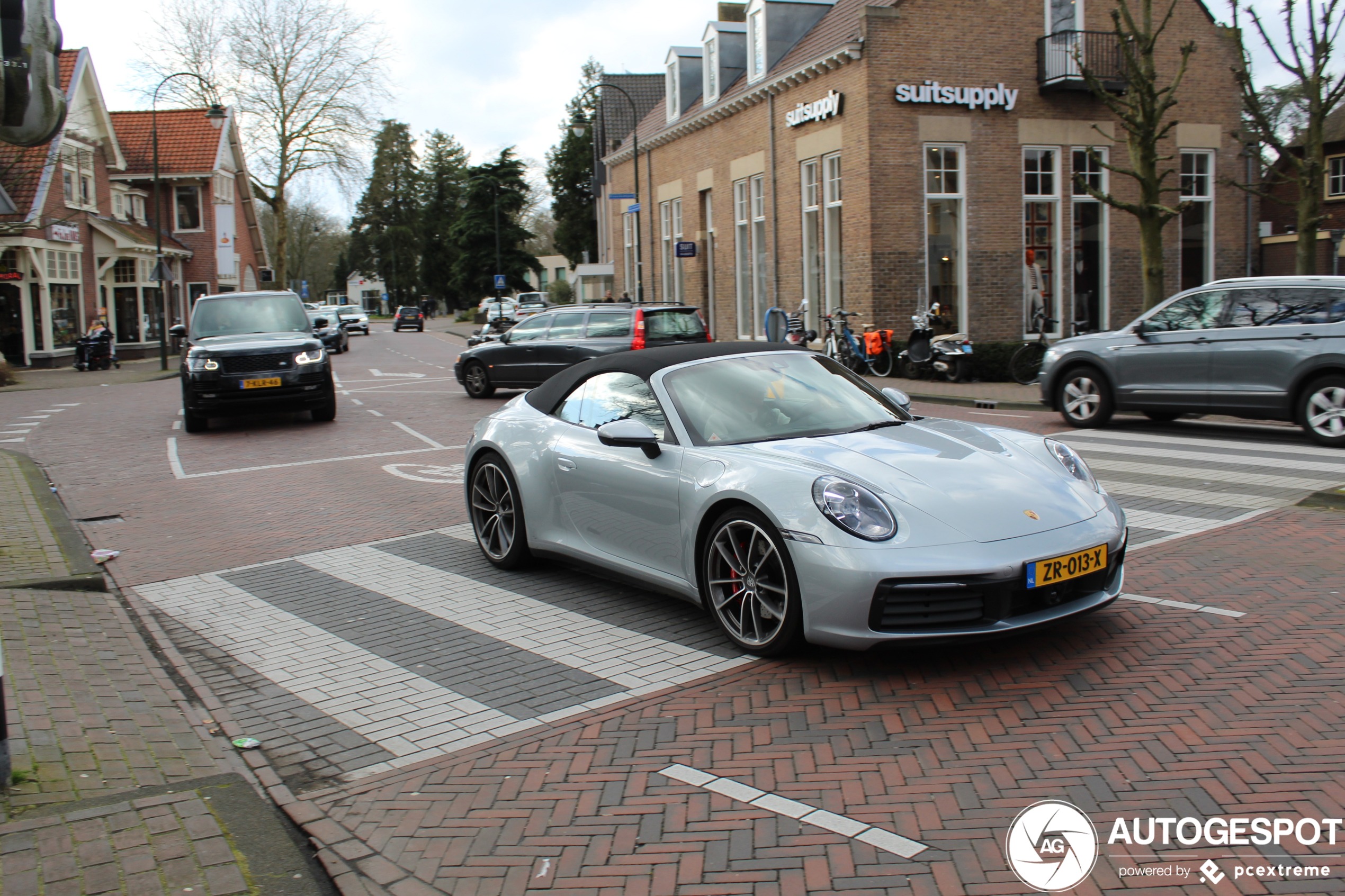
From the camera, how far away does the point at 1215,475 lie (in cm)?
949

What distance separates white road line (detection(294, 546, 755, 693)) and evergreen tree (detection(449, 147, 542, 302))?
7577cm

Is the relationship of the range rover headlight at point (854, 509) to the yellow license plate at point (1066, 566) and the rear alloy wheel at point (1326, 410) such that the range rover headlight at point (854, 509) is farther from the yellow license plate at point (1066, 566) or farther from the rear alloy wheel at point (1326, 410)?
the rear alloy wheel at point (1326, 410)

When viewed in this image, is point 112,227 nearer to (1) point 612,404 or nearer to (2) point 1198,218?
(2) point 1198,218

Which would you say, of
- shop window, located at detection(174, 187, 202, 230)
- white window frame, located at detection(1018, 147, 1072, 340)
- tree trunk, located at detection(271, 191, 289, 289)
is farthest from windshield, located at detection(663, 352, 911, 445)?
tree trunk, located at detection(271, 191, 289, 289)

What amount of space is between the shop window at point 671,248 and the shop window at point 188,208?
84.9 feet

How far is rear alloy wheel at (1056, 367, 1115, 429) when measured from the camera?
12891 millimetres

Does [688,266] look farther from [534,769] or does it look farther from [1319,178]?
[534,769]

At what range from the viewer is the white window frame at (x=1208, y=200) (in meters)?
25.6

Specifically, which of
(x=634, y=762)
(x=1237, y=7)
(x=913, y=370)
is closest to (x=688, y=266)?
(x=913, y=370)

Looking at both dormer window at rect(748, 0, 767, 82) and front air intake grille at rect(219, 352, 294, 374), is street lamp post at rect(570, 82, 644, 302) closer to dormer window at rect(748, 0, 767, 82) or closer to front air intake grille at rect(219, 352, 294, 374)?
dormer window at rect(748, 0, 767, 82)

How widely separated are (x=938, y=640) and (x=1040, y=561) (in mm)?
549

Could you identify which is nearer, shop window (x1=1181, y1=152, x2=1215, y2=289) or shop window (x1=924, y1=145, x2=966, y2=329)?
shop window (x1=924, y1=145, x2=966, y2=329)

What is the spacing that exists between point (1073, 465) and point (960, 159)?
19073mm

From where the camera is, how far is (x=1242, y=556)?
6555 mm
